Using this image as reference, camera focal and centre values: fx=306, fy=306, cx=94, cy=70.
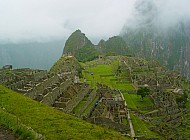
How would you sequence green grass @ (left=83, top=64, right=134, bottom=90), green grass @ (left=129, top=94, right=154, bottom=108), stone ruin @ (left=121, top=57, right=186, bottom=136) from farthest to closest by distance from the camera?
green grass @ (left=83, top=64, right=134, bottom=90), green grass @ (left=129, top=94, right=154, bottom=108), stone ruin @ (left=121, top=57, right=186, bottom=136)

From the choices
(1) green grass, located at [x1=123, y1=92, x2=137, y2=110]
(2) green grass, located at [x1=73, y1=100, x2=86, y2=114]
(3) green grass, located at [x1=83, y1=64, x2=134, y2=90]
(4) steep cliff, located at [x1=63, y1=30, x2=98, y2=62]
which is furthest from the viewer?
(4) steep cliff, located at [x1=63, y1=30, x2=98, y2=62]

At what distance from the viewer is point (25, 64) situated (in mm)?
107000

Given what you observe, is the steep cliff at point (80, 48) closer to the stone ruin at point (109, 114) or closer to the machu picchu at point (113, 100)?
the machu picchu at point (113, 100)

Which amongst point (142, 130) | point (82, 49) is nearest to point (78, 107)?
point (142, 130)

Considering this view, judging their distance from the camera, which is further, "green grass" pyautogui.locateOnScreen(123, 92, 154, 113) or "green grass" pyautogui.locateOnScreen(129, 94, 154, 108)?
"green grass" pyautogui.locateOnScreen(129, 94, 154, 108)

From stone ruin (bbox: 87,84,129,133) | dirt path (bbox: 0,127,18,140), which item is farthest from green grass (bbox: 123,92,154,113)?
dirt path (bbox: 0,127,18,140)

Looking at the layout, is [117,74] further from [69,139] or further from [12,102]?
[69,139]

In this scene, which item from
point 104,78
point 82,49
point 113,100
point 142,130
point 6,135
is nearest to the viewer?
point 6,135

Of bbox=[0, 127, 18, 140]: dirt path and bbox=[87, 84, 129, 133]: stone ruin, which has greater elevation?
bbox=[0, 127, 18, 140]: dirt path

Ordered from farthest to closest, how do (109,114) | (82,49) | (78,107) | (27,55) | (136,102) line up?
1. (82,49)
2. (27,55)
3. (136,102)
4. (109,114)
5. (78,107)

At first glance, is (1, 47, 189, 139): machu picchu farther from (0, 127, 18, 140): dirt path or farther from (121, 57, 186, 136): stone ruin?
(0, 127, 18, 140): dirt path

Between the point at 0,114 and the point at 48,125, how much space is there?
10.3 feet

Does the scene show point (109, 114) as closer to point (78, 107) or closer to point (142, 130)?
point (78, 107)

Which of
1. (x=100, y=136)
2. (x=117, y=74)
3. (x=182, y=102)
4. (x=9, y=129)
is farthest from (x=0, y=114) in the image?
(x=117, y=74)
